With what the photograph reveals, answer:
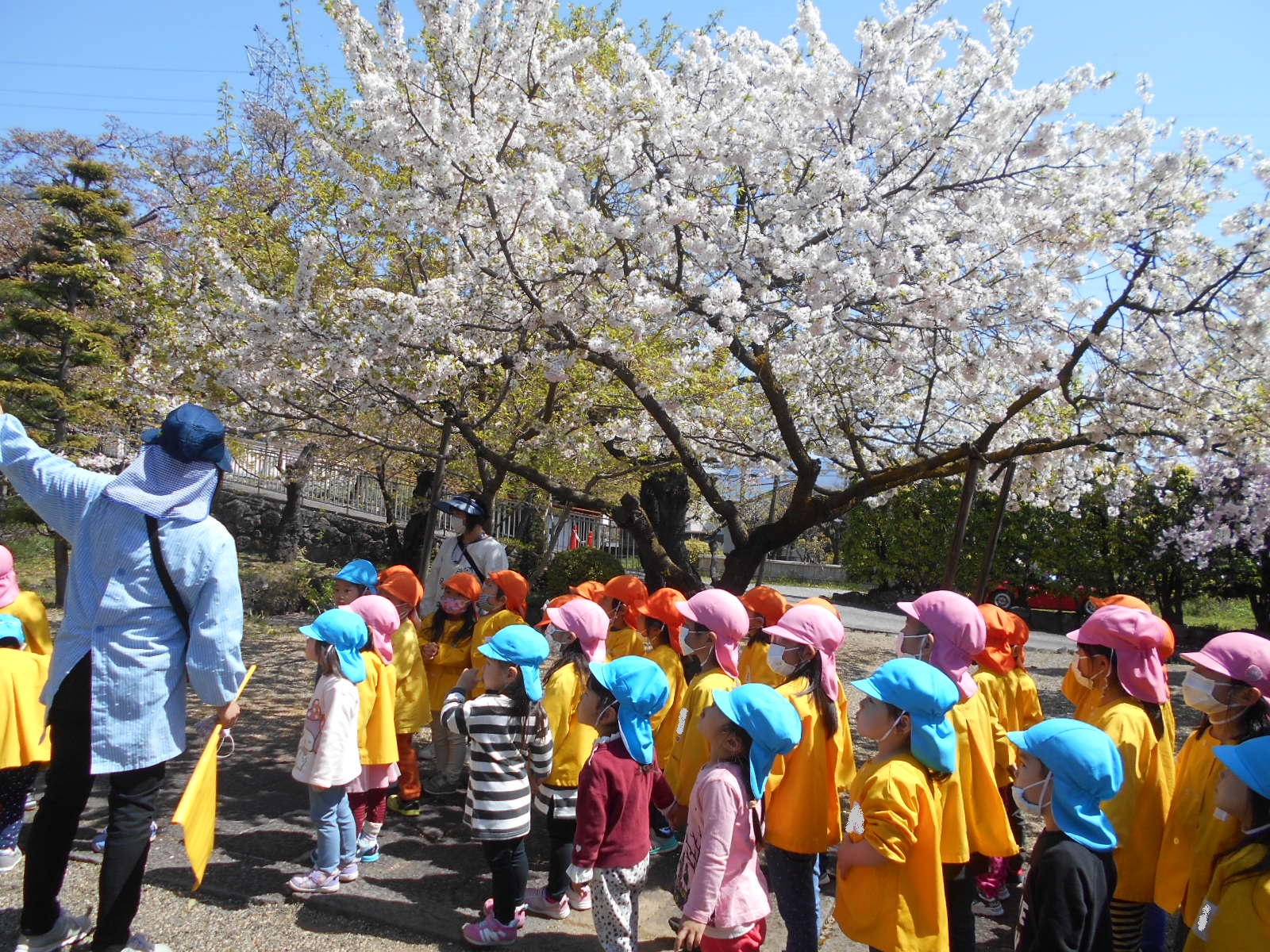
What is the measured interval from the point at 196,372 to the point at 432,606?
105 inches

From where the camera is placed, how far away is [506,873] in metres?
3.47

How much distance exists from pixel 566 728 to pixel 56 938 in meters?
1.93

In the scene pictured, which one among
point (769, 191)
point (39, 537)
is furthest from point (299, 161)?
point (39, 537)

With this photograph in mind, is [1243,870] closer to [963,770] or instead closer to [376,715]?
[963,770]

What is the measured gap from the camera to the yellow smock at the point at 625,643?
5.14m

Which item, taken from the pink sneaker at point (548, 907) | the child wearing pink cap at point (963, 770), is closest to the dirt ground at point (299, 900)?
the pink sneaker at point (548, 907)

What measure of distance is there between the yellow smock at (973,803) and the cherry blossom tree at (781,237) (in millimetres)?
2339

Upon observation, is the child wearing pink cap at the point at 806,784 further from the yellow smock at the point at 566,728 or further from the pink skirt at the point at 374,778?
the pink skirt at the point at 374,778

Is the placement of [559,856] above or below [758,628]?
below

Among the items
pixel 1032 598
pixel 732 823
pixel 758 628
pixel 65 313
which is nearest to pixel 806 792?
pixel 732 823

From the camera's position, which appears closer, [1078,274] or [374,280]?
[1078,274]

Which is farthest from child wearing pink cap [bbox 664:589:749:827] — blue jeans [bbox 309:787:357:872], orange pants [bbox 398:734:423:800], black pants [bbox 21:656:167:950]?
black pants [bbox 21:656:167:950]

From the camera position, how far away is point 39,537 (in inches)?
594

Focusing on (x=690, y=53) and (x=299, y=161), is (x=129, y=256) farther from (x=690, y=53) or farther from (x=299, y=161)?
(x=690, y=53)
